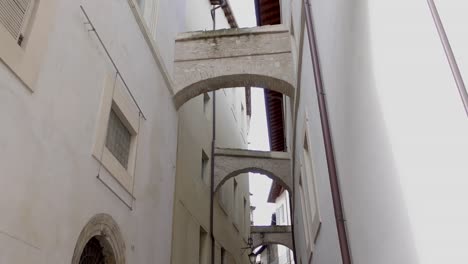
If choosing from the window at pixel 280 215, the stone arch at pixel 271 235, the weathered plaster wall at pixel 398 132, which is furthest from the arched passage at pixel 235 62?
the window at pixel 280 215

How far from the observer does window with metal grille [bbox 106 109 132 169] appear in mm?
5836

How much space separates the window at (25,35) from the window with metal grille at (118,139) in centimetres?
183

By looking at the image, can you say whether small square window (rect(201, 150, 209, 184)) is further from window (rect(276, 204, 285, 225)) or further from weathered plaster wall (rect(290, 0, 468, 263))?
window (rect(276, 204, 285, 225))

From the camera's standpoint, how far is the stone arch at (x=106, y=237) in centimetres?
471

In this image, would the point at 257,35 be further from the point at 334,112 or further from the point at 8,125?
the point at 8,125

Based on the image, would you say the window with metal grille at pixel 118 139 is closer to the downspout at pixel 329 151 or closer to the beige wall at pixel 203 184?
the beige wall at pixel 203 184

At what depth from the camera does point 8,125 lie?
136 inches

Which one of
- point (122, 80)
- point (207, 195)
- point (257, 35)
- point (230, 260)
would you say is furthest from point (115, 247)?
point (230, 260)

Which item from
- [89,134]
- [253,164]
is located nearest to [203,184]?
[253,164]

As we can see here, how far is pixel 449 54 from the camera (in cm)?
186

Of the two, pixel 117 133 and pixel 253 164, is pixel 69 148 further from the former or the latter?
pixel 253 164

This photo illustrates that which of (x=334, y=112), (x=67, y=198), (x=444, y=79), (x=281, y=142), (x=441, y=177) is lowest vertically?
(x=441, y=177)

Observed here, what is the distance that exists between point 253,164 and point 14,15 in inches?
423

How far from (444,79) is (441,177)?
0.43 metres
